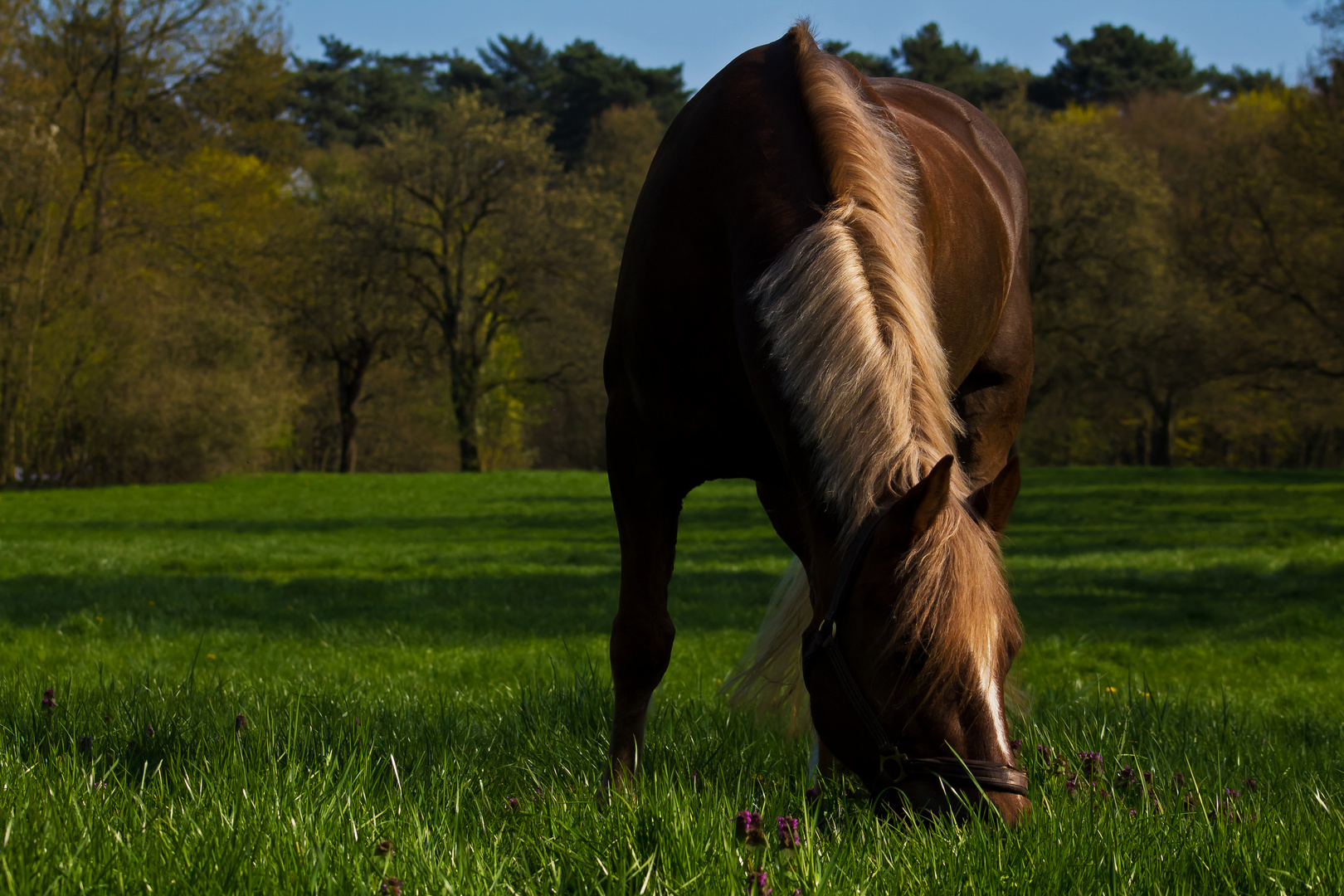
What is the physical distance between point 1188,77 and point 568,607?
57.5 meters

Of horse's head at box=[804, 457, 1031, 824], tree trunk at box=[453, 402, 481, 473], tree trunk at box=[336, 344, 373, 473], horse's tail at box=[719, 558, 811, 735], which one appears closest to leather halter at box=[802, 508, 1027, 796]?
horse's head at box=[804, 457, 1031, 824]

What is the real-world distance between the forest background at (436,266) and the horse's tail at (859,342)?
20041 mm

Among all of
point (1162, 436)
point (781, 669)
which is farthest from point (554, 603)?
point (1162, 436)

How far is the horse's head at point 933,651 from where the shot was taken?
2.22 metres

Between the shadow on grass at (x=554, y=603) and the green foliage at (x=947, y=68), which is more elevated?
the green foliage at (x=947, y=68)

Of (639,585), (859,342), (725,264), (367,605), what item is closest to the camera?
(859,342)

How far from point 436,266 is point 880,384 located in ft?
117

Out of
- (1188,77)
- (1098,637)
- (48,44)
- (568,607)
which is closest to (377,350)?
(48,44)

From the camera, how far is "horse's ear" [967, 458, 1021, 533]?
2.38 meters

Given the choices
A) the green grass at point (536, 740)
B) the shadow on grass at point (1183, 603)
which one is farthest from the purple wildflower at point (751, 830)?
the shadow on grass at point (1183, 603)

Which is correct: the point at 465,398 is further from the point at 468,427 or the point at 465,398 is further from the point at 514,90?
the point at 514,90

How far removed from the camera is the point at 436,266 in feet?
120

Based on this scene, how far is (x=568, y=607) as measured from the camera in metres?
10.2

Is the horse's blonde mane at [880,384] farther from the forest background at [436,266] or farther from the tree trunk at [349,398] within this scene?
the tree trunk at [349,398]
